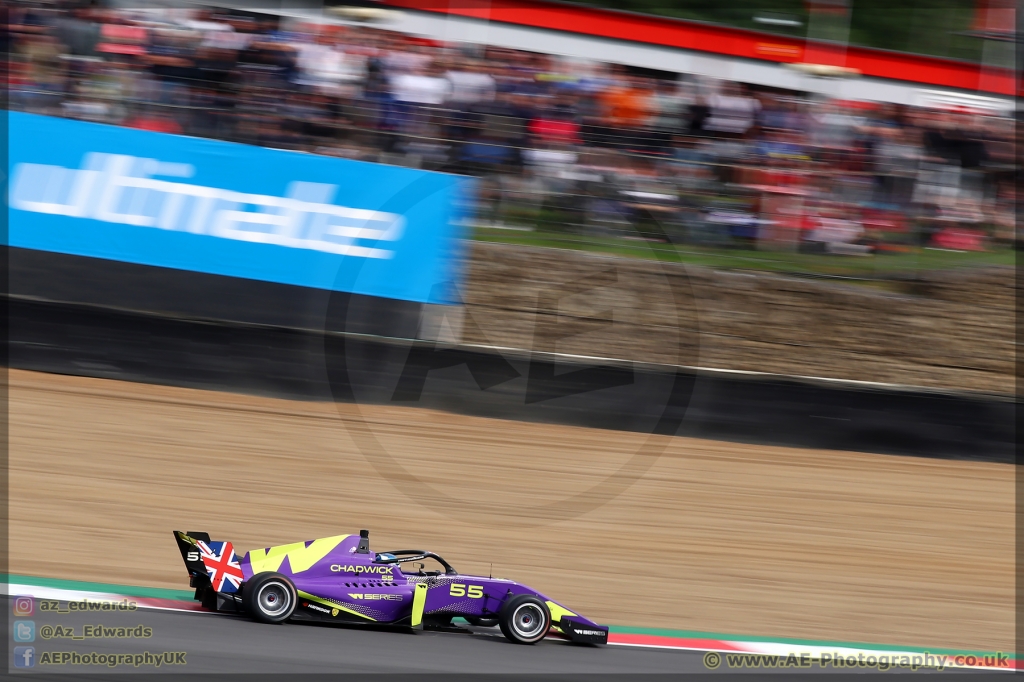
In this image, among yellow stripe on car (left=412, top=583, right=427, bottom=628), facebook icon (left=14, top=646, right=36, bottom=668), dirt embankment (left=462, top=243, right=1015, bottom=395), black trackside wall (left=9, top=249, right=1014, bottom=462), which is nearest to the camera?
facebook icon (left=14, top=646, right=36, bottom=668)

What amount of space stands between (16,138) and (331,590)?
16.7 ft

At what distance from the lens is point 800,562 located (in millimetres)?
6430

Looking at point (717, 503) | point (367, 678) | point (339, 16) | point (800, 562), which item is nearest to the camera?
point (367, 678)

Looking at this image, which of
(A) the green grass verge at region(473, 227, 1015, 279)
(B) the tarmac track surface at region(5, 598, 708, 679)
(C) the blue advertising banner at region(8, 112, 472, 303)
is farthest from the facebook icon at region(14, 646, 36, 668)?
(A) the green grass verge at region(473, 227, 1015, 279)

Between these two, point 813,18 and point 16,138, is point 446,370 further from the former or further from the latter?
point 813,18

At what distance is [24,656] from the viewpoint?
3.81 meters

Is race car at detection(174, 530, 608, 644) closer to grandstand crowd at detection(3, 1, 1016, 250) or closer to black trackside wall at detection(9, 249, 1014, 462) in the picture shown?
black trackside wall at detection(9, 249, 1014, 462)

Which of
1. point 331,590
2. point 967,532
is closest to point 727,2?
point 967,532

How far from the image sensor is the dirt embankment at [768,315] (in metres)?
8.68

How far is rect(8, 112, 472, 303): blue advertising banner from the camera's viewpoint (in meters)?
7.73

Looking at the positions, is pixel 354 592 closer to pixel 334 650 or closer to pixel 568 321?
pixel 334 650

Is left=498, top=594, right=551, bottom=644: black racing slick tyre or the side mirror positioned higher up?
the side mirror

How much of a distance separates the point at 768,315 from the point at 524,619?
4.99m

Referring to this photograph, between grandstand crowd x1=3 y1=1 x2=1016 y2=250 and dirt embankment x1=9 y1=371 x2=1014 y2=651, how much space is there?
79.6 inches
